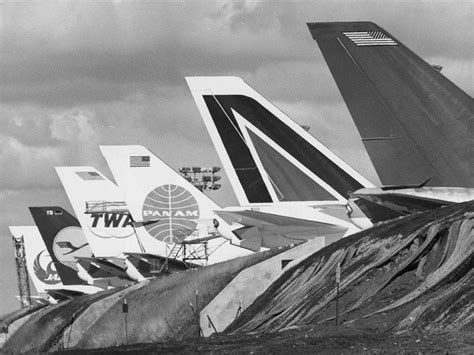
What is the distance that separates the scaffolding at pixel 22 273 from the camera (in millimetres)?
97988

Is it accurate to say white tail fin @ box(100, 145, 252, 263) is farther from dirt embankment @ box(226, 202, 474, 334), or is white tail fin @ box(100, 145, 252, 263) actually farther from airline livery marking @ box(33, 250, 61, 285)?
airline livery marking @ box(33, 250, 61, 285)

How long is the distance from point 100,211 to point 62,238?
13.0 meters

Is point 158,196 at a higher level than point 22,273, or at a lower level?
lower

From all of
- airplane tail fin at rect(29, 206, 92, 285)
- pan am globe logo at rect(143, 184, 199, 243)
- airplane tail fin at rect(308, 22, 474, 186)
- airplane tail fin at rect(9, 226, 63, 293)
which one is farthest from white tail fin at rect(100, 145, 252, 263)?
airplane tail fin at rect(9, 226, 63, 293)

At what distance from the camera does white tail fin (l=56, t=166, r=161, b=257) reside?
67.2m

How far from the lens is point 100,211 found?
68.4 metres

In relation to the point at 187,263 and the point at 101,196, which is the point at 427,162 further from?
the point at 101,196

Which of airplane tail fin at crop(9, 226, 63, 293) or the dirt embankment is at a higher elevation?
airplane tail fin at crop(9, 226, 63, 293)

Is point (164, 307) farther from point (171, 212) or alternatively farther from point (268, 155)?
point (171, 212)

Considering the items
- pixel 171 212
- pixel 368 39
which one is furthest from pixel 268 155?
pixel 171 212

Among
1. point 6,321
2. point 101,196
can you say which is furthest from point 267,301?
point 6,321

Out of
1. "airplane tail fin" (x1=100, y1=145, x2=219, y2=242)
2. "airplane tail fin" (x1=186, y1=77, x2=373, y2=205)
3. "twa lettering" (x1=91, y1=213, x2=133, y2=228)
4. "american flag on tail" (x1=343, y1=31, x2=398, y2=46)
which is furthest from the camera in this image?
"twa lettering" (x1=91, y1=213, x2=133, y2=228)

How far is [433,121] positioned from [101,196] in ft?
125

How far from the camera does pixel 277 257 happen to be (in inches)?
1737
